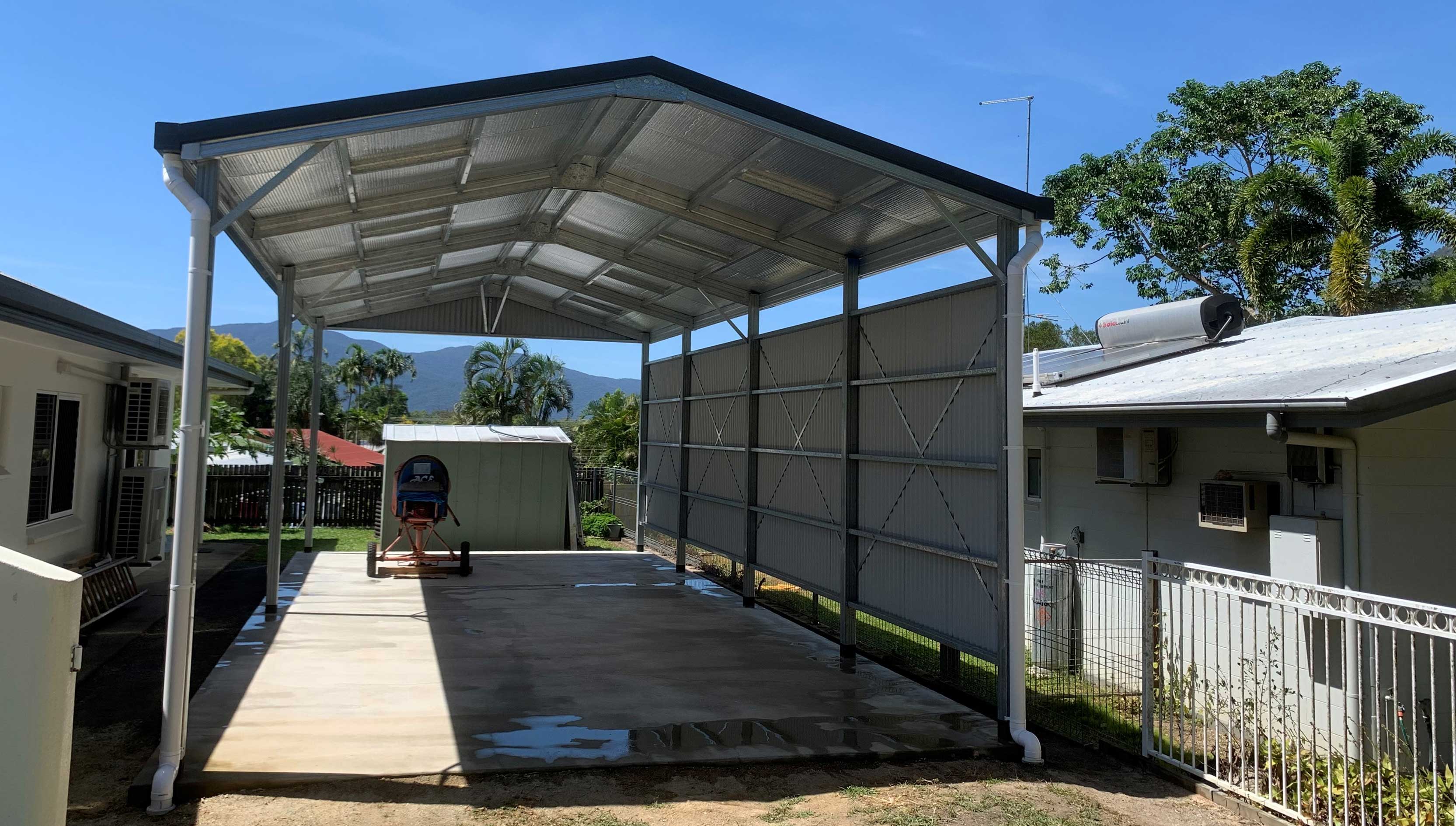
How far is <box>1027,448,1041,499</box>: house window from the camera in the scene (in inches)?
392

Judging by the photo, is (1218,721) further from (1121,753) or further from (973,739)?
(973,739)

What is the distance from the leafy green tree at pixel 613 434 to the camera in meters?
26.2

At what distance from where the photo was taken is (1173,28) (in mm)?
28438

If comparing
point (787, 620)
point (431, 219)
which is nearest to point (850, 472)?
point (787, 620)

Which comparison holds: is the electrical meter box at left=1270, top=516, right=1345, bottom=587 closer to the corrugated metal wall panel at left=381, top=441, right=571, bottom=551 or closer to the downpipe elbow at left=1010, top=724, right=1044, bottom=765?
the downpipe elbow at left=1010, top=724, right=1044, bottom=765

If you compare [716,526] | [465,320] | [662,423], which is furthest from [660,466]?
[465,320]

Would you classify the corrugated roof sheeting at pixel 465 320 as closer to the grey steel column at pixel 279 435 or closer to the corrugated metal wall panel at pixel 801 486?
the grey steel column at pixel 279 435

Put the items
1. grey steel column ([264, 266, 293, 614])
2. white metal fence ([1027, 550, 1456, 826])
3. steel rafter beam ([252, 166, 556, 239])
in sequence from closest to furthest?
white metal fence ([1027, 550, 1456, 826]), steel rafter beam ([252, 166, 556, 239]), grey steel column ([264, 266, 293, 614])

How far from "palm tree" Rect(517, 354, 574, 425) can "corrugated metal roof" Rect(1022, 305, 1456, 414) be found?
38.3 meters

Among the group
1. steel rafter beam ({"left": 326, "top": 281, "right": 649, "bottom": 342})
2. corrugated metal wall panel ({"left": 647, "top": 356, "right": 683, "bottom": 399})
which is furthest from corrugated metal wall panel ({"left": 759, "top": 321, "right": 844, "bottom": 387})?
steel rafter beam ({"left": 326, "top": 281, "right": 649, "bottom": 342})

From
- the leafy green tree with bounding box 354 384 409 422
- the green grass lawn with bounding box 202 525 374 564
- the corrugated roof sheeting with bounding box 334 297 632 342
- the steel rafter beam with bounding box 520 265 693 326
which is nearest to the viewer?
the steel rafter beam with bounding box 520 265 693 326

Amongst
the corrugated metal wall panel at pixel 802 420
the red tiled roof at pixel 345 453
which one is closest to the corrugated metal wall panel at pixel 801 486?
the corrugated metal wall panel at pixel 802 420

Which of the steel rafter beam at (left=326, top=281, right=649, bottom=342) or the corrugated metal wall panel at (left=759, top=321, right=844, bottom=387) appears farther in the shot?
the steel rafter beam at (left=326, top=281, right=649, bottom=342)

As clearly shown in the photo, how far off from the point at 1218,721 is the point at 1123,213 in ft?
75.6
